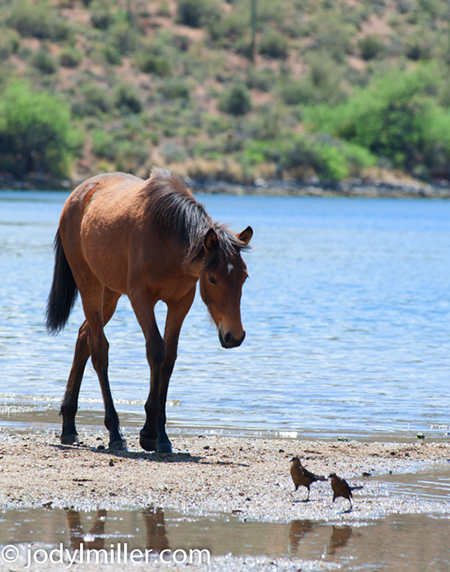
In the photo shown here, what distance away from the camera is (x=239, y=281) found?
6371 mm

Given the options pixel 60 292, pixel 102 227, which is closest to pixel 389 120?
pixel 60 292

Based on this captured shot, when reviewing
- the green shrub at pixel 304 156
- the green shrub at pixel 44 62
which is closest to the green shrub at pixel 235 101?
the green shrub at pixel 304 156

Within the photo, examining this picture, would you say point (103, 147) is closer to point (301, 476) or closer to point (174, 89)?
point (174, 89)

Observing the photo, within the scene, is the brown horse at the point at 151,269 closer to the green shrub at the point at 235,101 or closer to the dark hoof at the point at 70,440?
the dark hoof at the point at 70,440

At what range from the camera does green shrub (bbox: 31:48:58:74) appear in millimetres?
81625

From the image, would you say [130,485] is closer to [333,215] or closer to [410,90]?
[333,215]

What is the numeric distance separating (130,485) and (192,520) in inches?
28.9

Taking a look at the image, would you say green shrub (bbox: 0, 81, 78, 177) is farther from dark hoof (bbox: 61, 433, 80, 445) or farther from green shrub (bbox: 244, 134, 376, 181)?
dark hoof (bbox: 61, 433, 80, 445)

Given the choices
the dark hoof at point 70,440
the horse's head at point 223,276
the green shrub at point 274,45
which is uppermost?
the green shrub at point 274,45

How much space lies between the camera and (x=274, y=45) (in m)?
102

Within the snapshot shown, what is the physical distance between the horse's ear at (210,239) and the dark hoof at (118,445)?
5.59ft

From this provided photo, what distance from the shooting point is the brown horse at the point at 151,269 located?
6352mm

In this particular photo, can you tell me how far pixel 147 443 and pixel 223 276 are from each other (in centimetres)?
146

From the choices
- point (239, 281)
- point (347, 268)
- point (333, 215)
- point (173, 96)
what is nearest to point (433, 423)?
point (239, 281)
